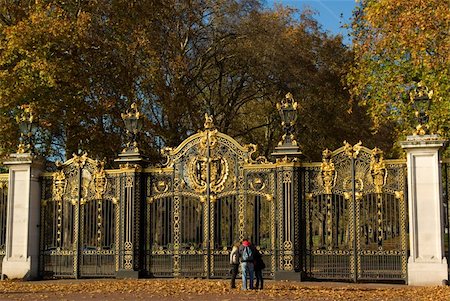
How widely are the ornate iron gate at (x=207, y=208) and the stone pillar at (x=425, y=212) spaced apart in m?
3.22

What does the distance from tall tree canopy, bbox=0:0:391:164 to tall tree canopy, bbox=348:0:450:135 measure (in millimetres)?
1516

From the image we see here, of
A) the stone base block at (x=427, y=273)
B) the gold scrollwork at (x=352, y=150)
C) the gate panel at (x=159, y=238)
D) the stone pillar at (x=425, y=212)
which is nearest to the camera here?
the stone base block at (x=427, y=273)

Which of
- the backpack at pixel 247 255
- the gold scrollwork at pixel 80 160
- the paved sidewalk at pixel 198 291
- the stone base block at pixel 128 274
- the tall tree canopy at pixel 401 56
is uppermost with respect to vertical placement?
the tall tree canopy at pixel 401 56

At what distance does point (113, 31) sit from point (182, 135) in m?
4.96

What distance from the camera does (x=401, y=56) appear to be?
22.6m

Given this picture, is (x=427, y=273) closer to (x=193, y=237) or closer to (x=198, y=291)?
(x=198, y=291)

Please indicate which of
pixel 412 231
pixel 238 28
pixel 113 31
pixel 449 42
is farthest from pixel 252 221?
pixel 238 28

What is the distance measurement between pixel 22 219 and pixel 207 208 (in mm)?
4843

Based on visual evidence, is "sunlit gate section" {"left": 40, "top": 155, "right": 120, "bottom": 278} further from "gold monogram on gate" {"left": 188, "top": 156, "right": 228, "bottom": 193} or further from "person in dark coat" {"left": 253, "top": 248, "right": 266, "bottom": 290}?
"person in dark coat" {"left": 253, "top": 248, "right": 266, "bottom": 290}

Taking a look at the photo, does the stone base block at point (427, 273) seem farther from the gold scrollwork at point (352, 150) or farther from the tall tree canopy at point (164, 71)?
the tall tree canopy at point (164, 71)

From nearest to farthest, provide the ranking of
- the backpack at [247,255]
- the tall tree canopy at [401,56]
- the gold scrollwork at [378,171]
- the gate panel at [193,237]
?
the backpack at [247,255], the gold scrollwork at [378,171], the gate panel at [193,237], the tall tree canopy at [401,56]

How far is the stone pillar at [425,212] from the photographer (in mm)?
14422

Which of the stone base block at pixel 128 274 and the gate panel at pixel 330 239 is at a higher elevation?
the gate panel at pixel 330 239

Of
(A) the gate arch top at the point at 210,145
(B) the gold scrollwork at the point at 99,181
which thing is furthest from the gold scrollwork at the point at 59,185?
(A) the gate arch top at the point at 210,145
